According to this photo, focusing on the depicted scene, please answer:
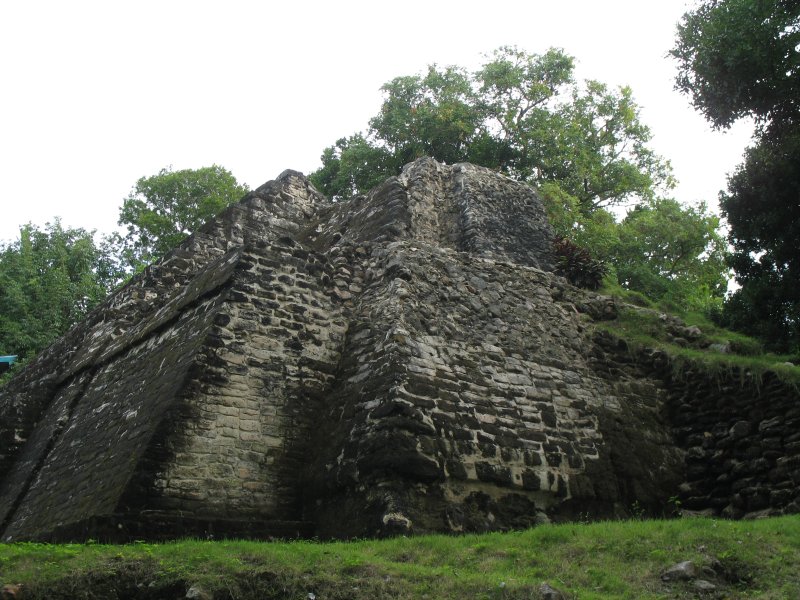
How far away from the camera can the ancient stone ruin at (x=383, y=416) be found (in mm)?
7123

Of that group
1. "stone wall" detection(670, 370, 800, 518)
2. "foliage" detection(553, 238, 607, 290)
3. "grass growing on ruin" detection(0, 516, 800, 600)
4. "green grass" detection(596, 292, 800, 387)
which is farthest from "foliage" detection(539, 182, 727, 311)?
"grass growing on ruin" detection(0, 516, 800, 600)

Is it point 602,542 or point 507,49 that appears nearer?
point 602,542

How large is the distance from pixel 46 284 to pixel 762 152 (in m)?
22.3

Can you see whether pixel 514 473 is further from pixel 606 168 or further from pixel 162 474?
pixel 606 168

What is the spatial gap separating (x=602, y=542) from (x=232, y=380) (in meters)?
4.24

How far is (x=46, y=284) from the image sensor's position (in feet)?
80.2

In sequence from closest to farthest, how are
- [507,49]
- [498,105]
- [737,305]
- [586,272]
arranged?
[737,305] < [586,272] < [498,105] < [507,49]

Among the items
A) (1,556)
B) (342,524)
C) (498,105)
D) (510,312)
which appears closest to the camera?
(1,556)

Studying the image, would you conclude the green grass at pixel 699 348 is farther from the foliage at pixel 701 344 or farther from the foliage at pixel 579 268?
the foliage at pixel 579 268

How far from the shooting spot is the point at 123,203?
2683 cm

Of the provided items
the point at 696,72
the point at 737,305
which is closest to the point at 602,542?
the point at 737,305

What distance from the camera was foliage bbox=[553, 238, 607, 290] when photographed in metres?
12.1

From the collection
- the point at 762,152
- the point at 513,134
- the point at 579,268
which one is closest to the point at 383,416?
the point at 579,268

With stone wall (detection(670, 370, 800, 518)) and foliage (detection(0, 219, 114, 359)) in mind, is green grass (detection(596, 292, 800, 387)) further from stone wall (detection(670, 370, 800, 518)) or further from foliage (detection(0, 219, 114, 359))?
foliage (detection(0, 219, 114, 359))
